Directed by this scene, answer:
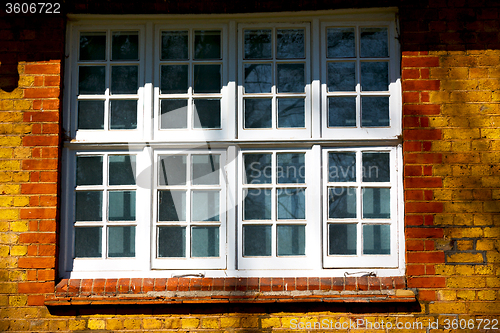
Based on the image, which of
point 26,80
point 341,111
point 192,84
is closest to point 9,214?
point 26,80

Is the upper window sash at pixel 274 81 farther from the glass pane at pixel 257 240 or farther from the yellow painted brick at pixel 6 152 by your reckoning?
the yellow painted brick at pixel 6 152

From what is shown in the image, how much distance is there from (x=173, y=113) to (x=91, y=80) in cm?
77

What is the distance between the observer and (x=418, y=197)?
3.24 m

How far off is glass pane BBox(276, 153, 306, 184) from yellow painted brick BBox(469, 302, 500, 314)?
164 cm

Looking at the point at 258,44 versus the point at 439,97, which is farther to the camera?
the point at 258,44

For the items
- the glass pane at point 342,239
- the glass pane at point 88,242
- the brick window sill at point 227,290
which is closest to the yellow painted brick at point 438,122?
the glass pane at point 342,239

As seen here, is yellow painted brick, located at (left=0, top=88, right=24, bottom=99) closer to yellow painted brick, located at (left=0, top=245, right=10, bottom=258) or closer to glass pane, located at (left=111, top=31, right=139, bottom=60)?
glass pane, located at (left=111, top=31, right=139, bottom=60)

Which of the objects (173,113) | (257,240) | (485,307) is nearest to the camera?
(485,307)

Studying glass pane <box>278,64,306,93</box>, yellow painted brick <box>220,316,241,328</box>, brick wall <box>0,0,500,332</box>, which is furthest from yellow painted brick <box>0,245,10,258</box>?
glass pane <box>278,64,306,93</box>

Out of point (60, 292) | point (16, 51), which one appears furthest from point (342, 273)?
point (16, 51)

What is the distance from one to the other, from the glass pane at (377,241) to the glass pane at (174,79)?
1.97 metres

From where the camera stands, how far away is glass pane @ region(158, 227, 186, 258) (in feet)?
11.1

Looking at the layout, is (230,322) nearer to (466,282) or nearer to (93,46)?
(466,282)

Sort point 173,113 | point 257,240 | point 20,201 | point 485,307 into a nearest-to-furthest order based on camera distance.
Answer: point 485,307, point 20,201, point 257,240, point 173,113
